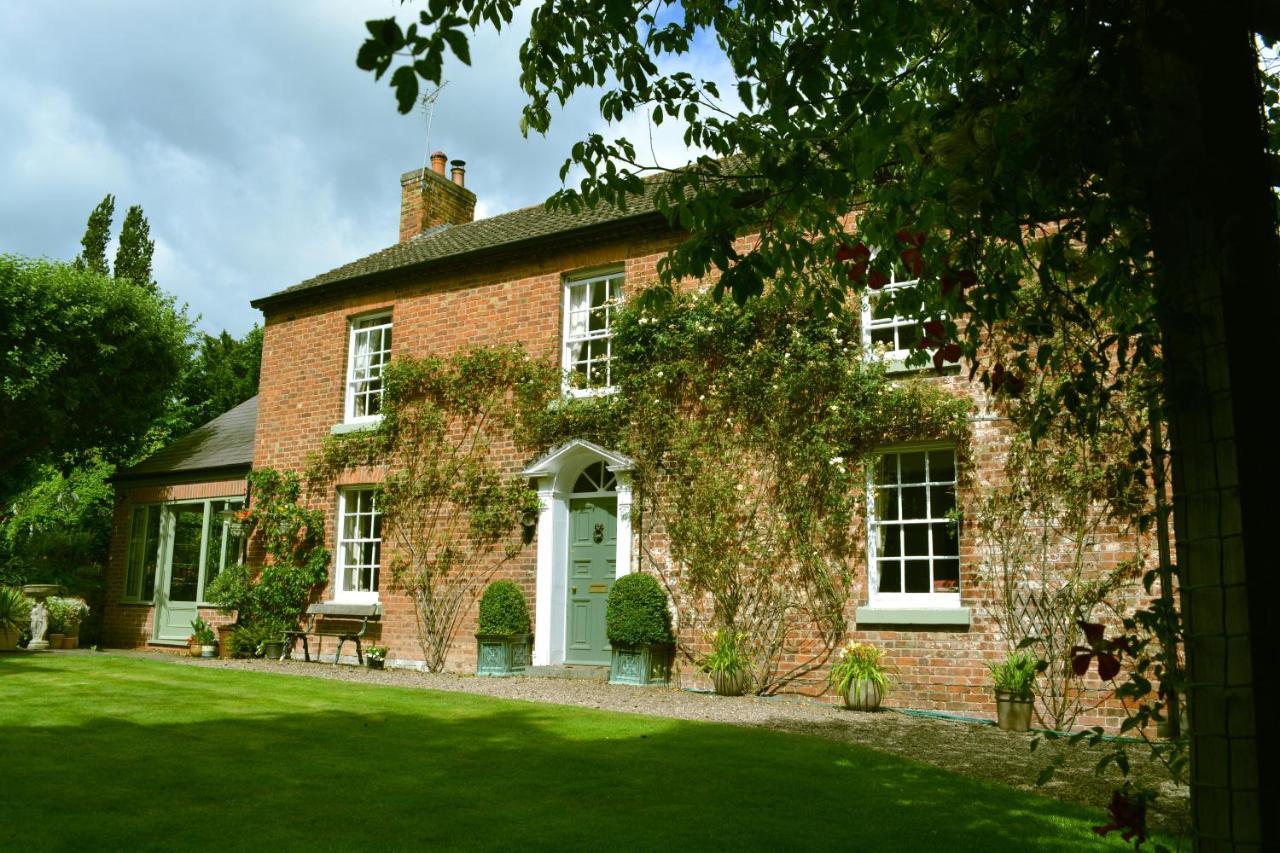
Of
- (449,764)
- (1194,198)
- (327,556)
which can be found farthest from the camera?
(327,556)

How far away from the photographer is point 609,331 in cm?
1323

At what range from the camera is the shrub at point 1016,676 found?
943 cm

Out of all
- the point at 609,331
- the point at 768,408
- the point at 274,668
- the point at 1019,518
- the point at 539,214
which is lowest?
the point at 274,668

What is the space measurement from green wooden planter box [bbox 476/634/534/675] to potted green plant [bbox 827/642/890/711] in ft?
14.3

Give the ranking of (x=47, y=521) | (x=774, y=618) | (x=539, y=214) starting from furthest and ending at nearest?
(x=47, y=521) < (x=539, y=214) < (x=774, y=618)

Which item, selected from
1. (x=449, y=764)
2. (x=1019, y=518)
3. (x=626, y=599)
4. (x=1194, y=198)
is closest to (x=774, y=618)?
(x=626, y=599)

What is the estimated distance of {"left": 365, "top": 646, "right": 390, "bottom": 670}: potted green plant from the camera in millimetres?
14094

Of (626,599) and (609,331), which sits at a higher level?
(609,331)

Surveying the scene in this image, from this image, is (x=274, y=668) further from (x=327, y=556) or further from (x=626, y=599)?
(x=626, y=599)

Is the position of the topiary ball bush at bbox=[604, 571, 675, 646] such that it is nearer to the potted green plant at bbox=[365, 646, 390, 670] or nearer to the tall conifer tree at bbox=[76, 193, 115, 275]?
the potted green plant at bbox=[365, 646, 390, 670]

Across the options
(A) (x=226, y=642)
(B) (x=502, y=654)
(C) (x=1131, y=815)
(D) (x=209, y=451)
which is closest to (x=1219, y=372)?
(C) (x=1131, y=815)

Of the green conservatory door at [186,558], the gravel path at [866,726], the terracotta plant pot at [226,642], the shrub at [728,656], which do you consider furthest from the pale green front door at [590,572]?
the green conservatory door at [186,558]

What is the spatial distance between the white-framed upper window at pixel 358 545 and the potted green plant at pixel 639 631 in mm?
4693

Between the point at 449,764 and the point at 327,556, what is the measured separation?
948 cm
